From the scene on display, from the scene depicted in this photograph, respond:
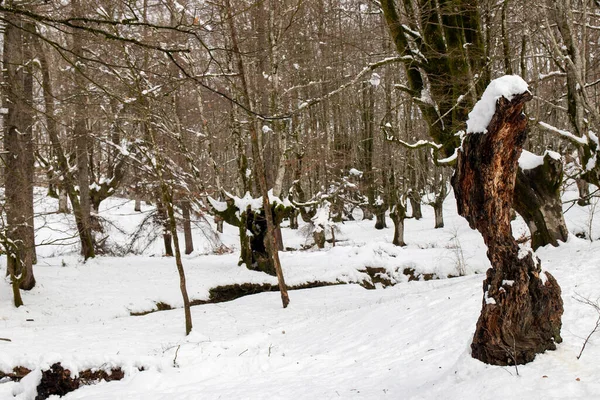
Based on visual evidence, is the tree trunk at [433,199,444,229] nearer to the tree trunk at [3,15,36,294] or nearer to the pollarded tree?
the pollarded tree

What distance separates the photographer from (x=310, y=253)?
16.5m

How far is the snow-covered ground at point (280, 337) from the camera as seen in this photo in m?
3.60

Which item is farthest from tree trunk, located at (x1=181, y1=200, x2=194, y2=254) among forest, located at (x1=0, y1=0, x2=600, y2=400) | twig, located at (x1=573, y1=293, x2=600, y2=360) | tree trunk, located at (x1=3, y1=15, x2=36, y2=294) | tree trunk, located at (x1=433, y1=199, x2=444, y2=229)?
twig, located at (x1=573, y1=293, x2=600, y2=360)

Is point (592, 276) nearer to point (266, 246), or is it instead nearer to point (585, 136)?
point (585, 136)

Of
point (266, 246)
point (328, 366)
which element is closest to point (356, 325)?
point (328, 366)

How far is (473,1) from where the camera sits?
772 cm

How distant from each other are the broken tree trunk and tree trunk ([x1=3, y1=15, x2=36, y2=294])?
939cm

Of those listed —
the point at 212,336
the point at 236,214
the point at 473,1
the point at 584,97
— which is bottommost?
the point at 212,336

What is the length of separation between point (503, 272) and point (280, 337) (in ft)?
16.5

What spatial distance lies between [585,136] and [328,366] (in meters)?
6.25

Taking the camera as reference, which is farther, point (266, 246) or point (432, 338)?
point (266, 246)

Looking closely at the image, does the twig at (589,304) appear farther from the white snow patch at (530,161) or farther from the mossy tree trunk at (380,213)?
the mossy tree trunk at (380,213)

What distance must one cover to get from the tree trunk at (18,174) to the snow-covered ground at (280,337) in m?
0.84

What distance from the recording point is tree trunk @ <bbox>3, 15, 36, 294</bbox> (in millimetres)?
9656
